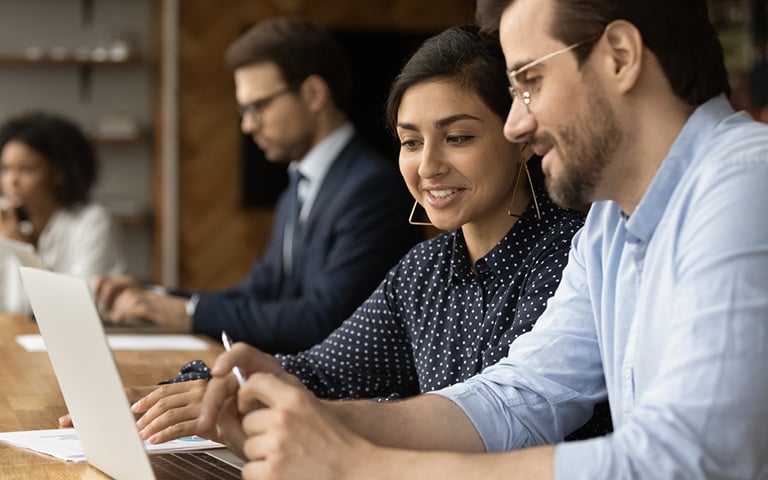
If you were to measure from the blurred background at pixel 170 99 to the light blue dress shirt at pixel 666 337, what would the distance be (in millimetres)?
4897

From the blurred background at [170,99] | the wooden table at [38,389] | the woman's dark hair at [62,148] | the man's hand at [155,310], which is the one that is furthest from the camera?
the blurred background at [170,99]

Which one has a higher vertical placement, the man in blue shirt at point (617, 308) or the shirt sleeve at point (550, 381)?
the man in blue shirt at point (617, 308)

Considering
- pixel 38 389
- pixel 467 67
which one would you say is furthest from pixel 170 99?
pixel 467 67

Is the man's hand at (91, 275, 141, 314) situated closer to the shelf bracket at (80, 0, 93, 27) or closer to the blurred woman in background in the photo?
the blurred woman in background

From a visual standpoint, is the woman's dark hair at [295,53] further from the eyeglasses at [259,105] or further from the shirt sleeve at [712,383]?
the shirt sleeve at [712,383]

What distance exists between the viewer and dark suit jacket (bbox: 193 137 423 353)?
290 cm

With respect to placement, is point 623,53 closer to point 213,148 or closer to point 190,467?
point 190,467

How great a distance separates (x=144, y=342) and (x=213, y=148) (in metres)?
3.78

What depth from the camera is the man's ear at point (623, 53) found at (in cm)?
113

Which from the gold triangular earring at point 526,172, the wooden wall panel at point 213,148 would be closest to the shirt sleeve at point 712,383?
the gold triangular earring at point 526,172

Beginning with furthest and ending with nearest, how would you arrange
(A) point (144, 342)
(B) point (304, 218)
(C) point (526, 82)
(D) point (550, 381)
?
(B) point (304, 218)
(A) point (144, 342)
(D) point (550, 381)
(C) point (526, 82)

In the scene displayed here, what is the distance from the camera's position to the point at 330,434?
103 centimetres

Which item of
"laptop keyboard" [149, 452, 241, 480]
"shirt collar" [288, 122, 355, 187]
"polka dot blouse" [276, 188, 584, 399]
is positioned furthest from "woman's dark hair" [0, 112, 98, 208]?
"laptop keyboard" [149, 452, 241, 480]

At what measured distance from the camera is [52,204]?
4.09 metres
